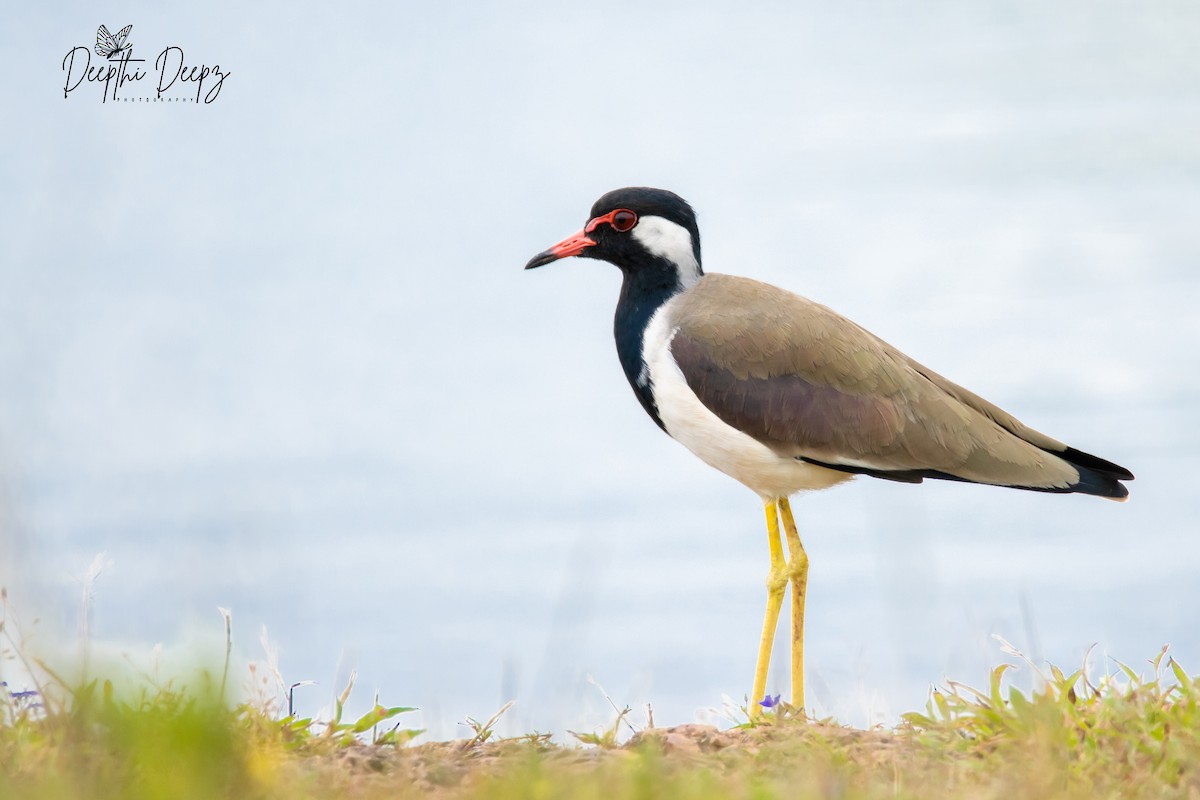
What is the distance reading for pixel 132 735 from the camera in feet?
11.6

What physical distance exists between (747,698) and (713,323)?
74.5 inches

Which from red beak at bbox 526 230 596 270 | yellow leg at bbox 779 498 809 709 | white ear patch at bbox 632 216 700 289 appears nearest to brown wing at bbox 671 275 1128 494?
white ear patch at bbox 632 216 700 289

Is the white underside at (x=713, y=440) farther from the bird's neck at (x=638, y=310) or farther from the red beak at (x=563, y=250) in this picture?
the red beak at (x=563, y=250)

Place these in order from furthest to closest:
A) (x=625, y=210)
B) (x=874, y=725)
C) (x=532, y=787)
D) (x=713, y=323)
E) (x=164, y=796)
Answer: (x=625, y=210) → (x=713, y=323) → (x=874, y=725) → (x=532, y=787) → (x=164, y=796)

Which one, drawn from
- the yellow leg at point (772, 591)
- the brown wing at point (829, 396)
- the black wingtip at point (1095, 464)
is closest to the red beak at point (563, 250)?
the brown wing at point (829, 396)

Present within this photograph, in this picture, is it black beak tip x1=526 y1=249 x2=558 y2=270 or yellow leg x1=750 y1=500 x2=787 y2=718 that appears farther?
black beak tip x1=526 y1=249 x2=558 y2=270

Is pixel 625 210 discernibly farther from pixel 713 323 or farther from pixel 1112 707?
pixel 1112 707

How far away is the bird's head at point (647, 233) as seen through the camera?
7148mm

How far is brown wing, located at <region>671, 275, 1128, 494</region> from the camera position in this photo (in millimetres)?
6598

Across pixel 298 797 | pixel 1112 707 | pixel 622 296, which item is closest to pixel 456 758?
pixel 298 797

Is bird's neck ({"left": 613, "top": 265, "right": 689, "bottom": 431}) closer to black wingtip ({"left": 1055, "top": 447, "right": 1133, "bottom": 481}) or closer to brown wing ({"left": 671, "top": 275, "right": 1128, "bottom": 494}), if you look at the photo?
brown wing ({"left": 671, "top": 275, "right": 1128, "bottom": 494})

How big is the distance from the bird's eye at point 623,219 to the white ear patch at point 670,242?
3 cm

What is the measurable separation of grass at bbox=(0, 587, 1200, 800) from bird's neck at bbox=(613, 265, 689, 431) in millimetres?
2157

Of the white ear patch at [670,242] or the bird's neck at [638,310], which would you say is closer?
the bird's neck at [638,310]
